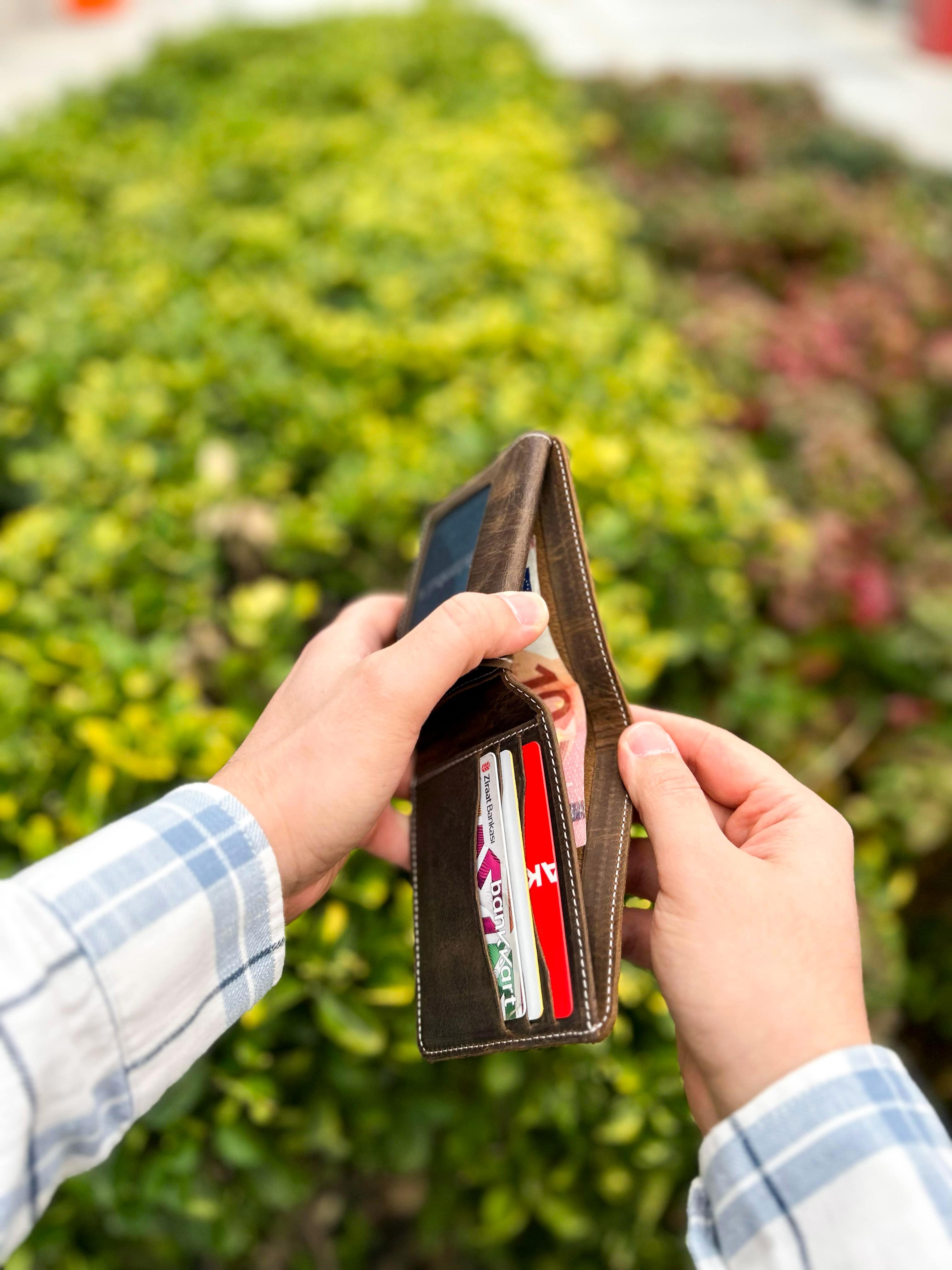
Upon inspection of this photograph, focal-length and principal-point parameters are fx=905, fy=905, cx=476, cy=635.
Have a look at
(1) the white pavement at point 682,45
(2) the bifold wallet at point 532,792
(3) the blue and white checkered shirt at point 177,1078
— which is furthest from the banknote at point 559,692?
(1) the white pavement at point 682,45

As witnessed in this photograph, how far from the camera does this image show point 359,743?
124 centimetres

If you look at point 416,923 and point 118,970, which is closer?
point 118,970

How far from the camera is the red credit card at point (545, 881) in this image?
3.95 feet

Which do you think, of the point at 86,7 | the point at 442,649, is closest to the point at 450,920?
the point at 442,649

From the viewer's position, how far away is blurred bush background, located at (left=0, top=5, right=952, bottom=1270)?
5.89ft

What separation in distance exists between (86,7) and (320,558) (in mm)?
20331

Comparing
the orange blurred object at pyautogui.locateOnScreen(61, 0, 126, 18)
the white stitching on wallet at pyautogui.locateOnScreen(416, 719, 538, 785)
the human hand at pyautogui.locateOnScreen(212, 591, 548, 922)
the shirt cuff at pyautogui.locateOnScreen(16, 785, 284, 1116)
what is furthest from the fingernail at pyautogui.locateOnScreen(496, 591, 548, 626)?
the orange blurred object at pyautogui.locateOnScreen(61, 0, 126, 18)

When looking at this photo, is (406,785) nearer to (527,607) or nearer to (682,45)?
(527,607)

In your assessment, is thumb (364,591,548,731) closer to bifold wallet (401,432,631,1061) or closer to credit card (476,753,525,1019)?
bifold wallet (401,432,631,1061)

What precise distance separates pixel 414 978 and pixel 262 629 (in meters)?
0.94

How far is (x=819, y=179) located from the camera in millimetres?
6820

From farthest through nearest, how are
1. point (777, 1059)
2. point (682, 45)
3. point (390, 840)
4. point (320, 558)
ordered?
point (682, 45), point (320, 558), point (390, 840), point (777, 1059)

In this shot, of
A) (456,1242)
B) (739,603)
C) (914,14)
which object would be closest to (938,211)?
(739,603)

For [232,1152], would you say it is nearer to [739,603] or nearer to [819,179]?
[739,603]
